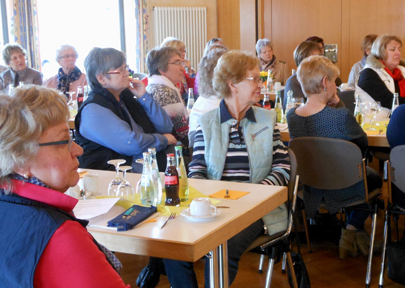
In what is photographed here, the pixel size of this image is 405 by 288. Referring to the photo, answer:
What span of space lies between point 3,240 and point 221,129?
1.57 meters

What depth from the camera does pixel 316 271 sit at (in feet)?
9.50

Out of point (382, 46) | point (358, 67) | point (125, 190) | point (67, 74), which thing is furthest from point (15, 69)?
point (125, 190)

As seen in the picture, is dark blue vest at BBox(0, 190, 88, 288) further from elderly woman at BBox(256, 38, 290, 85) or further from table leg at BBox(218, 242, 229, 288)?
elderly woman at BBox(256, 38, 290, 85)

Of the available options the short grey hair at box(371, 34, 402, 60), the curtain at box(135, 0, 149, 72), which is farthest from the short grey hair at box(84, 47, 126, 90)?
the curtain at box(135, 0, 149, 72)

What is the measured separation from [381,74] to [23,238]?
4.31 meters

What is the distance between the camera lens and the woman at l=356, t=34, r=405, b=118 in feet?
15.1

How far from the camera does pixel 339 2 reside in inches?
334

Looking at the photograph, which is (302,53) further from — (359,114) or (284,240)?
(284,240)

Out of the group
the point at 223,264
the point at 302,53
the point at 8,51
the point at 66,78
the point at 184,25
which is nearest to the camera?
the point at 223,264

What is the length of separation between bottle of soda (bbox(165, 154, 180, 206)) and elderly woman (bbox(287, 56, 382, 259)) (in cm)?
133

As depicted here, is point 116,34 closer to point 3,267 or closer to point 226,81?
point 226,81

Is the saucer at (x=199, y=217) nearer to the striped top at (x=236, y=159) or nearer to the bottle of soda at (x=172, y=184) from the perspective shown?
the bottle of soda at (x=172, y=184)

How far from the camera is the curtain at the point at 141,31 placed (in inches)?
370

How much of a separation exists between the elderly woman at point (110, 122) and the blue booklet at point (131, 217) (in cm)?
113
